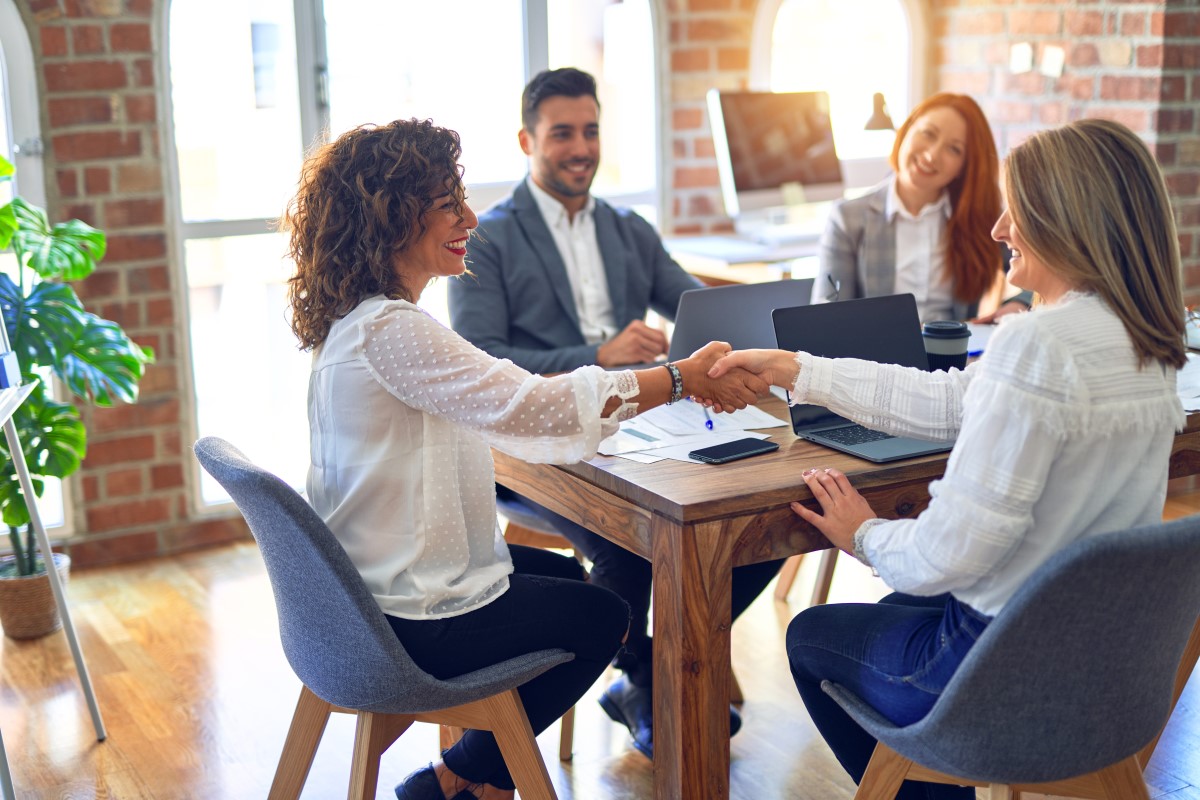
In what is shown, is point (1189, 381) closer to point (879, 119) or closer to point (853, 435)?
point (853, 435)

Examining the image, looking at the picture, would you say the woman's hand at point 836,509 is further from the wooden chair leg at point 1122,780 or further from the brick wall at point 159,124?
the brick wall at point 159,124

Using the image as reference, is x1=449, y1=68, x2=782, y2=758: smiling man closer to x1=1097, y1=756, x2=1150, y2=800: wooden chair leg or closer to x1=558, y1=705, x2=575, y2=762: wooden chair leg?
x1=558, y1=705, x2=575, y2=762: wooden chair leg

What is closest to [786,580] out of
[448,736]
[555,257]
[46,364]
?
[555,257]

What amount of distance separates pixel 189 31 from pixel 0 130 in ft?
1.96

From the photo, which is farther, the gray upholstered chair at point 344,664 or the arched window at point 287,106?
the arched window at point 287,106

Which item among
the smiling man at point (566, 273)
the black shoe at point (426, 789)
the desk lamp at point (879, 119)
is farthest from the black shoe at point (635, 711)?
the desk lamp at point (879, 119)

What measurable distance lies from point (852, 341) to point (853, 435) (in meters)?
0.16

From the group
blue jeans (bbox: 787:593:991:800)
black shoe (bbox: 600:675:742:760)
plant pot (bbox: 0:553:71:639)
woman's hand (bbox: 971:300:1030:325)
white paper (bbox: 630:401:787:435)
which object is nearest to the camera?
blue jeans (bbox: 787:593:991:800)

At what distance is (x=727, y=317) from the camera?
235 cm

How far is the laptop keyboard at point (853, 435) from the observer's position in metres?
2.07

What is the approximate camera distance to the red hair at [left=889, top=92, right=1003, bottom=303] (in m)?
3.08

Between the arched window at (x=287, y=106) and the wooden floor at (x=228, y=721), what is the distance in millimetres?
727

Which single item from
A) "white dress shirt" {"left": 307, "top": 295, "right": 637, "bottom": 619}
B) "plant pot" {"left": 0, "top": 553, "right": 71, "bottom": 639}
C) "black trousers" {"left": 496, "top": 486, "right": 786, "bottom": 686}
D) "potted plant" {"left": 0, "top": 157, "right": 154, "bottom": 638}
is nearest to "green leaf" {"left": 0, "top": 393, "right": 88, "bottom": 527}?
"potted plant" {"left": 0, "top": 157, "right": 154, "bottom": 638}

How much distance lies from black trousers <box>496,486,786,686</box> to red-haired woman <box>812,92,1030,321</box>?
2.73 ft
